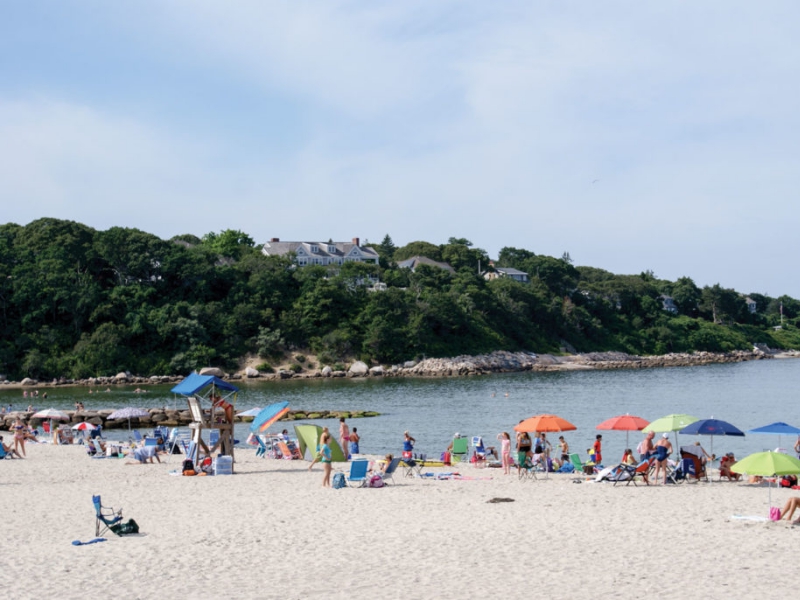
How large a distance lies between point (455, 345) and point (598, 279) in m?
54.4

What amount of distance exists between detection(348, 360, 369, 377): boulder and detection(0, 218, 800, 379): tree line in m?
2.31

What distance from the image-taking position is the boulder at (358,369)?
259 ft

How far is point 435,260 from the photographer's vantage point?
414 feet

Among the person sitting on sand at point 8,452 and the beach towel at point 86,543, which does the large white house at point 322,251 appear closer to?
the person sitting on sand at point 8,452

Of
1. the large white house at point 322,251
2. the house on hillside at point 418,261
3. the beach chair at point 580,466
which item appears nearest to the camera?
the beach chair at point 580,466

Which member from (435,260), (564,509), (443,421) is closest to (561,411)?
(443,421)

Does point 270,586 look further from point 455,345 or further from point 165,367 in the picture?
point 455,345

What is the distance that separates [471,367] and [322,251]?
43816 millimetres

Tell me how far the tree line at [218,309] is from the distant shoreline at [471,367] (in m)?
2.05

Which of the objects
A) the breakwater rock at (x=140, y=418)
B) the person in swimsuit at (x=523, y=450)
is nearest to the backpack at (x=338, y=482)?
the person in swimsuit at (x=523, y=450)

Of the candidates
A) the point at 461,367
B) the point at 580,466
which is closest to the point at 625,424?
the point at 580,466

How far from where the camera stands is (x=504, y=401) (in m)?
50.9

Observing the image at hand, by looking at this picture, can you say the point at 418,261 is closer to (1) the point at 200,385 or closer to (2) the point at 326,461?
(1) the point at 200,385

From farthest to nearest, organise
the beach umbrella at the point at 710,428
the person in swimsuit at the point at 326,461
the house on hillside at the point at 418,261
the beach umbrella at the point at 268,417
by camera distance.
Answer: the house on hillside at the point at 418,261
the beach umbrella at the point at 268,417
the beach umbrella at the point at 710,428
the person in swimsuit at the point at 326,461
